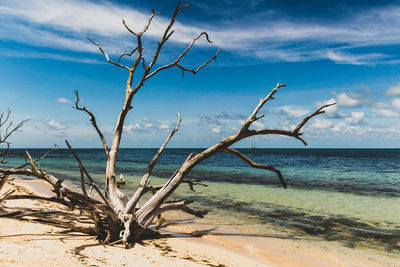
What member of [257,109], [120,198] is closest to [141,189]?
[120,198]

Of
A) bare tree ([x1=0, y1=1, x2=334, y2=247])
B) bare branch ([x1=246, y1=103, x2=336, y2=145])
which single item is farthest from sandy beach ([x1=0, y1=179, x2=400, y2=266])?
bare branch ([x1=246, y1=103, x2=336, y2=145])

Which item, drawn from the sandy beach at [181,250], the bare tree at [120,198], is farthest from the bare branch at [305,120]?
the sandy beach at [181,250]

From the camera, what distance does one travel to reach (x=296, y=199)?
1102cm

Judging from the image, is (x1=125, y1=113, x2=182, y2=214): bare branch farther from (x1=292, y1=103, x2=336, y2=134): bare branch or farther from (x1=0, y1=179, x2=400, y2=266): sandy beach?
(x1=292, y1=103, x2=336, y2=134): bare branch

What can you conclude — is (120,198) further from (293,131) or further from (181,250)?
(293,131)

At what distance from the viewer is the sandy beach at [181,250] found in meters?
3.87

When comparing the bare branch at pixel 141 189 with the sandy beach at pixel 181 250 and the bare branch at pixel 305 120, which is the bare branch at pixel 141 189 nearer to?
the sandy beach at pixel 181 250

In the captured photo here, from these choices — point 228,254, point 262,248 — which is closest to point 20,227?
point 228,254

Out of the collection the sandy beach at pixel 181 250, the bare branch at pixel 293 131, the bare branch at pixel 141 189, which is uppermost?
the bare branch at pixel 293 131

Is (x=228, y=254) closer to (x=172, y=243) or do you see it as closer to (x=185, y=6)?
(x=172, y=243)

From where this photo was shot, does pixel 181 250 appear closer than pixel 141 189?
Yes

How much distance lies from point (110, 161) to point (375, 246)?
5.82 m

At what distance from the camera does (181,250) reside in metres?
4.94

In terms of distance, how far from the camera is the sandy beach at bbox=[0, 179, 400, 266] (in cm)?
387
